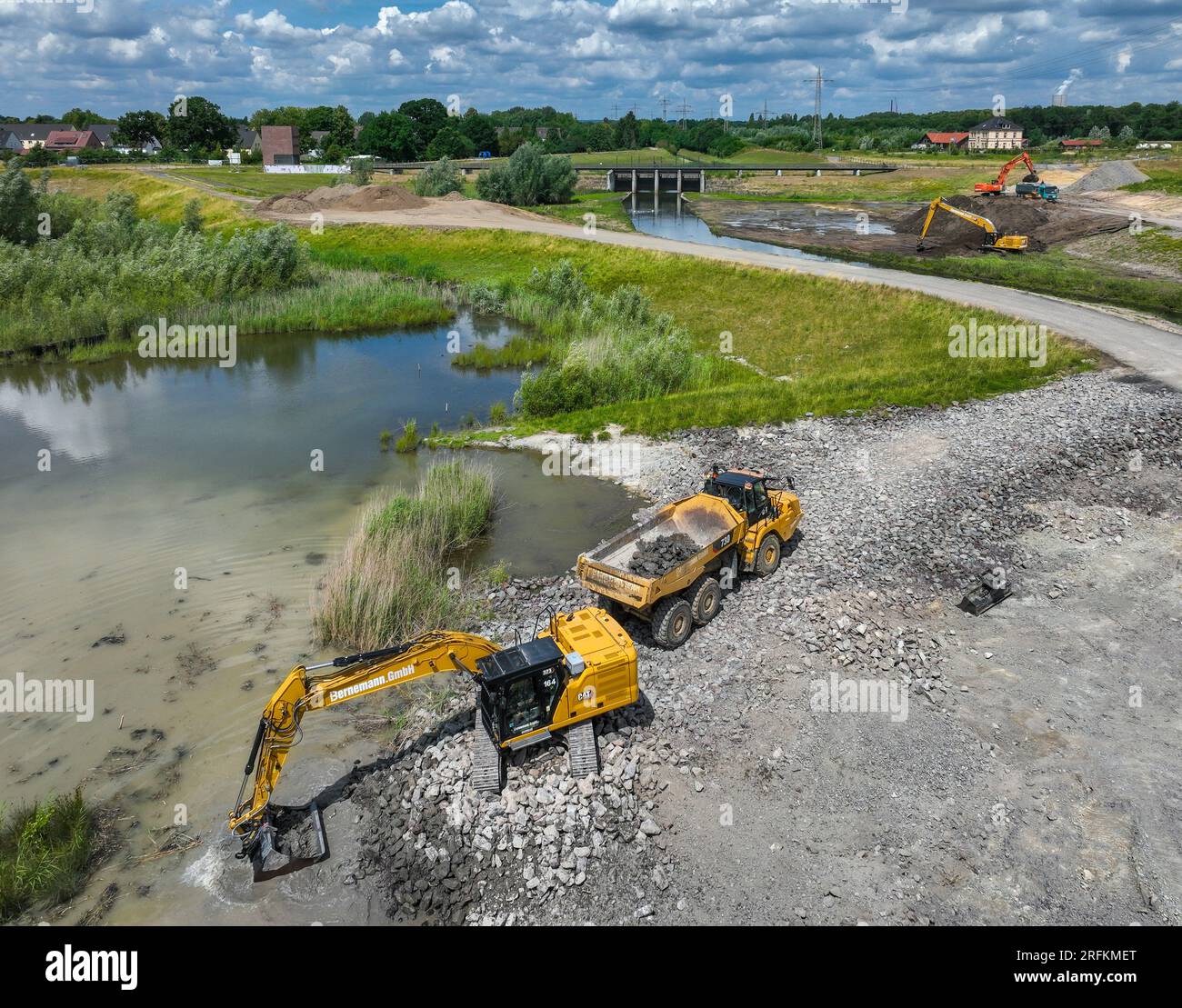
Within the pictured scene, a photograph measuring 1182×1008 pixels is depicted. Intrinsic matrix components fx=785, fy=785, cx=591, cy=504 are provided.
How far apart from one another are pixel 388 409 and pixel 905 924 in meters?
25.9

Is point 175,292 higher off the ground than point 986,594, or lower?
higher

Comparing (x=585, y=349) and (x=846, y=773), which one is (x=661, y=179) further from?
(x=846, y=773)

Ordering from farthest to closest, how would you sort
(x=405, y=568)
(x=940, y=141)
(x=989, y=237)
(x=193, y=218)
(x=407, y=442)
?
(x=940, y=141) < (x=193, y=218) < (x=989, y=237) < (x=407, y=442) < (x=405, y=568)

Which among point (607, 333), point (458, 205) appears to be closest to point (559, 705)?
point (607, 333)

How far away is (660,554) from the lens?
50.0 ft

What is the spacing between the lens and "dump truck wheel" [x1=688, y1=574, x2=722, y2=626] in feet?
50.8

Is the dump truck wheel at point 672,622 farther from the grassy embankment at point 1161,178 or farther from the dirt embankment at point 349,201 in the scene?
the grassy embankment at point 1161,178

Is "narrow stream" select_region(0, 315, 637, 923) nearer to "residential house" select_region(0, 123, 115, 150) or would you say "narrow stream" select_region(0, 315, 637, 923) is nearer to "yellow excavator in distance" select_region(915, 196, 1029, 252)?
"yellow excavator in distance" select_region(915, 196, 1029, 252)

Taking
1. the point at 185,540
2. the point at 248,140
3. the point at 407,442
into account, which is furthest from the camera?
the point at 248,140

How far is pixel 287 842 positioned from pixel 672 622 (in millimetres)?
7383

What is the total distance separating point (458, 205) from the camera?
70.1m

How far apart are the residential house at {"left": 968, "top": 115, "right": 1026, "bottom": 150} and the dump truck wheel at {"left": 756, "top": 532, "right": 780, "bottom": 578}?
487 ft

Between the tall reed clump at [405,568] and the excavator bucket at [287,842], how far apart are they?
4442 millimetres

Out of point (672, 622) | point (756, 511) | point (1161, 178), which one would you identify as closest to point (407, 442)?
point (756, 511)
